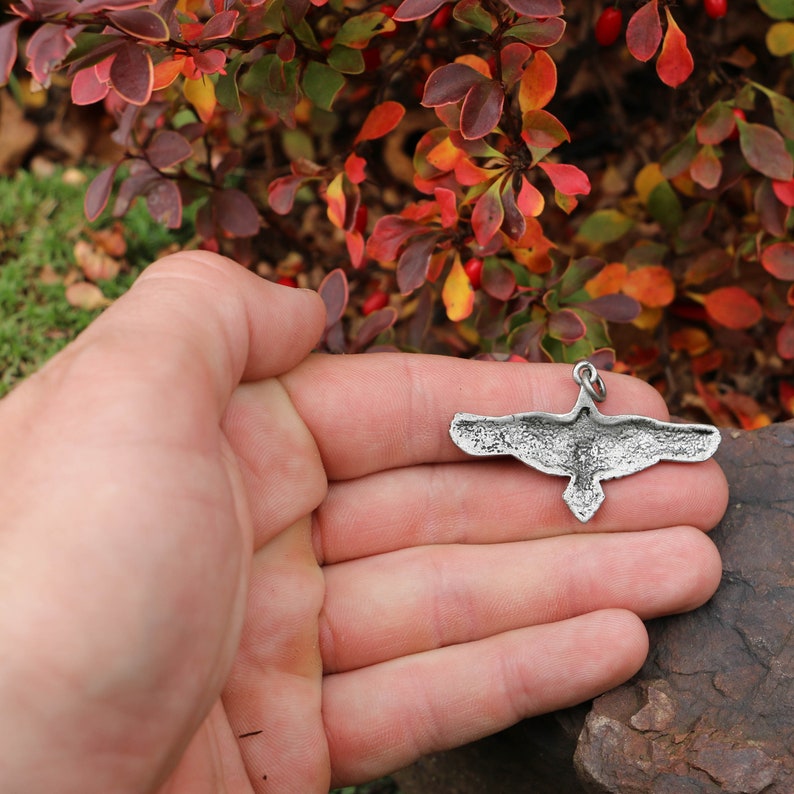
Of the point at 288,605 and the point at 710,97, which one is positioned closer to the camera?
the point at 288,605

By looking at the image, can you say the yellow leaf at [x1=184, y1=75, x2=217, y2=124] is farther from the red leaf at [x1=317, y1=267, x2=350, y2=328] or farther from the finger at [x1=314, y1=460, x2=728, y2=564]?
the finger at [x1=314, y1=460, x2=728, y2=564]

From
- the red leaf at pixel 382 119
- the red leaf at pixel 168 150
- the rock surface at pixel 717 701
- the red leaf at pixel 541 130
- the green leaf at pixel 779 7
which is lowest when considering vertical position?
the rock surface at pixel 717 701

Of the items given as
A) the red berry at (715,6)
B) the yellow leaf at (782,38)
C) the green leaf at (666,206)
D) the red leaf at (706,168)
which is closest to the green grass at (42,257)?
the green leaf at (666,206)

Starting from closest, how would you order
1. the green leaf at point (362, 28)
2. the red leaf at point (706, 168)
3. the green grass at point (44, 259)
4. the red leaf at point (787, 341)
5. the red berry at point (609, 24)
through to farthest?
the green leaf at point (362, 28) < the red berry at point (609, 24) < the red leaf at point (706, 168) < the red leaf at point (787, 341) < the green grass at point (44, 259)

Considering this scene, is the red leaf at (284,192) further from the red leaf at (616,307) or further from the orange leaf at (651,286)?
the orange leaf at (651,286)

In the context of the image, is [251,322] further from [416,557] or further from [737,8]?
[737,8]

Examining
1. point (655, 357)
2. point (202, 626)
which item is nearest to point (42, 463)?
point (202, 626)

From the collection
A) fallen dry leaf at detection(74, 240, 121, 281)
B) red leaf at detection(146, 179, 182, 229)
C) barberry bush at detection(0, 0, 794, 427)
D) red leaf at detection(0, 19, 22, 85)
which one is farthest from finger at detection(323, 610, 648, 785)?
fallen dry leaf at detection(74, 240, 121, 281)

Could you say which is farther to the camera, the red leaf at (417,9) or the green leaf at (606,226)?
the green leaf at (606,226)
